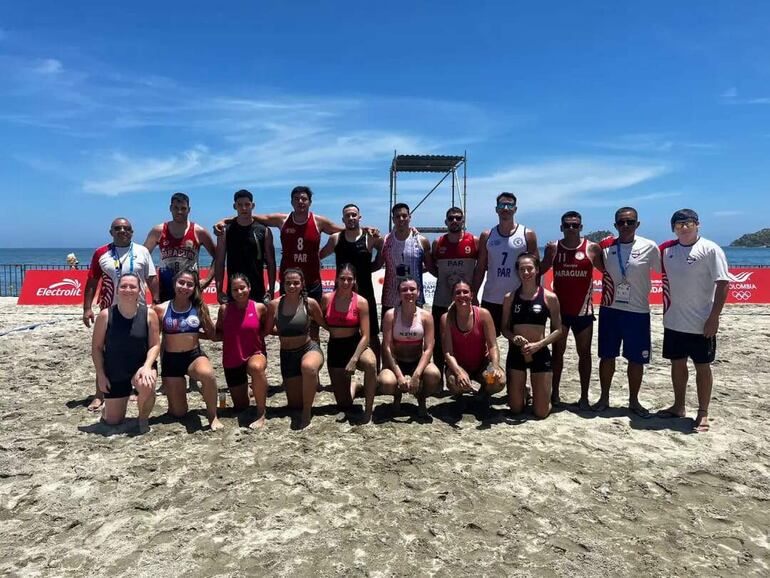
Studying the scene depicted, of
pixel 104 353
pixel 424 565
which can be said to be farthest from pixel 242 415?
pixel 424 565

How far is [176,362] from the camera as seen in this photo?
14.5 feet

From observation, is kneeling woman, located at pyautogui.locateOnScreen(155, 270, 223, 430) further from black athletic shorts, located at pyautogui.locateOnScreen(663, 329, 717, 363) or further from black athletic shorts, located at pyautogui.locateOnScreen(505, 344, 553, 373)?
black athletic shorts, located at pyautogui.locateOnScreen(663, 329, 717, 363)

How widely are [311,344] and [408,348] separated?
946 mm

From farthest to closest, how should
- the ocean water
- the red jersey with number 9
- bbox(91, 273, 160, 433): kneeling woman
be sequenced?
the ocean water
the red jersey with number 9
bbox(91, 273, 160, 433): kneeling woman

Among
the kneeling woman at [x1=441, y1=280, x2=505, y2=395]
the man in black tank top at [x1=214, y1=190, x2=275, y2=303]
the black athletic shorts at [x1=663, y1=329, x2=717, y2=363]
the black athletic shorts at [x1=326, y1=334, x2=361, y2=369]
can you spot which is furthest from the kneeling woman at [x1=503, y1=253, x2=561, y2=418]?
the man in black tank top at [x1=214, y1=190, x2=275, y2=303]

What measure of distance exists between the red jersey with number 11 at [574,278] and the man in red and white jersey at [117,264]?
13.7 feet

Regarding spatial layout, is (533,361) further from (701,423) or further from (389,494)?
(389,494)

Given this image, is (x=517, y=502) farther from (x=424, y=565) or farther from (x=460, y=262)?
(x=460, y=262)

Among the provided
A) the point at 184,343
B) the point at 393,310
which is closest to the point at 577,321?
the point at 393,310

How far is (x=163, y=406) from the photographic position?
499cm

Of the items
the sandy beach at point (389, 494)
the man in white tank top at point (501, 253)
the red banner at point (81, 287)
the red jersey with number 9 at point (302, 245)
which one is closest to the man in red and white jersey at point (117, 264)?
the sandy beach at point (389, 494)

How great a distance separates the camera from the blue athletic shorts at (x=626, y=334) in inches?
184

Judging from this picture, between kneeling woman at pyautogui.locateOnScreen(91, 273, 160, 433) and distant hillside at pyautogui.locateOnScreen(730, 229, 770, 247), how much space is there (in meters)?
174

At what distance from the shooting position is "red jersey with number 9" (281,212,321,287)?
16.9ft
